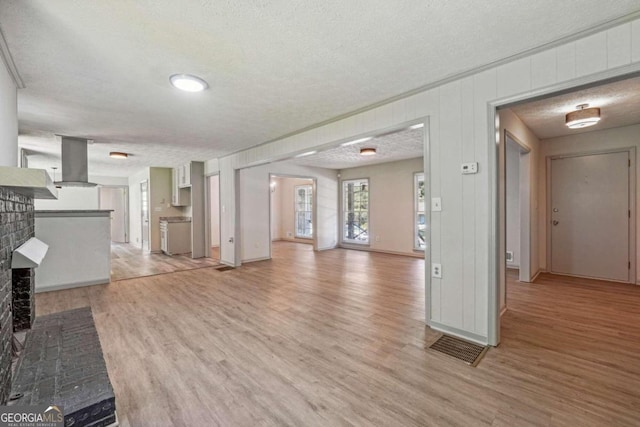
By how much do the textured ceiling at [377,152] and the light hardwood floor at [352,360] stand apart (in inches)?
103

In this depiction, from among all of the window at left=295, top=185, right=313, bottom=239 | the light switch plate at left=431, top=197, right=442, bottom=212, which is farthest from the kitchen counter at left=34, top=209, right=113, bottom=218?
the window at left=295, top=185, right=313, bottom=239

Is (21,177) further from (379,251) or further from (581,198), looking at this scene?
(379,251)

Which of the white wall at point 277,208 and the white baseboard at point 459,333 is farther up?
the white wall at point 277,208

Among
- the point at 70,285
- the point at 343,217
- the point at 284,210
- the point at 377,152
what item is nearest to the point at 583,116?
the point at 377,152

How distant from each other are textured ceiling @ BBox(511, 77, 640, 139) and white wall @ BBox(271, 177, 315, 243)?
768 centimetres

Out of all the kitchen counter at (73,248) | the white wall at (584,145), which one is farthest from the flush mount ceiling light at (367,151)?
the kitchen counter at (73,248)

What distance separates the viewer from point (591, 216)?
4.75m

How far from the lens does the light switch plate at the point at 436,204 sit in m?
2.80

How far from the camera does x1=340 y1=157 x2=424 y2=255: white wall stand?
736cm

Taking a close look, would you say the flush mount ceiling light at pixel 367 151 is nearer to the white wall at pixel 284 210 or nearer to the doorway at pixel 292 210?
the doorway at pixel 292 210

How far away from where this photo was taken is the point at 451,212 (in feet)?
8.93

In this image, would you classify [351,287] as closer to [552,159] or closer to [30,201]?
[30,201]

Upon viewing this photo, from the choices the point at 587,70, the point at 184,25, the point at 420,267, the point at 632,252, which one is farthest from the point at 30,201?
the point at 632,252

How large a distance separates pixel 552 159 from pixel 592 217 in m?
1.17
